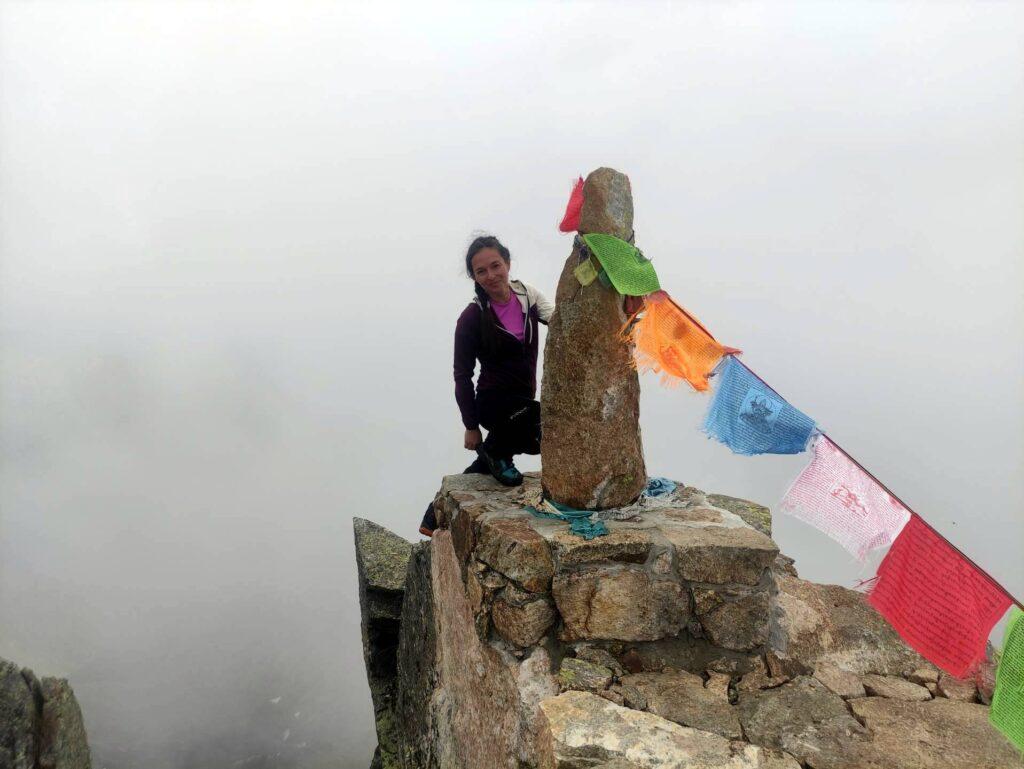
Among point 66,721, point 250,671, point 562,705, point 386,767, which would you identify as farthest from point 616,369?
point 250,671

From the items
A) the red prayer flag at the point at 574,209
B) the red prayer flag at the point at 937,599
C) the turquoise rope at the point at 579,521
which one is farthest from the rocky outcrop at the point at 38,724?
the red prayer flag at the point at 937,599

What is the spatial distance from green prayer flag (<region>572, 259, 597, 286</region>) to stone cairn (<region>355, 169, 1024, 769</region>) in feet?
0.24

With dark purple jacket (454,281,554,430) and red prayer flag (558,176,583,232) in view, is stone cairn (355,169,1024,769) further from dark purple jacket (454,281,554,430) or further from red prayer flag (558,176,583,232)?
dark purple jacket (454,281,554,430)

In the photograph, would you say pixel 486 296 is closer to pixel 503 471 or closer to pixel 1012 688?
pixel 503 471

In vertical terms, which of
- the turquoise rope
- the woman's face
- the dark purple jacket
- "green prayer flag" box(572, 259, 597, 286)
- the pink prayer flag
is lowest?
the turquoise rope

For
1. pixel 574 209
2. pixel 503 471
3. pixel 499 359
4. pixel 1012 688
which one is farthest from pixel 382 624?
pixel 1012 688

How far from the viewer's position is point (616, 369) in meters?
4.57

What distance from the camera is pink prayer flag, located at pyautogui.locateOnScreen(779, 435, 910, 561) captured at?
3.51 m

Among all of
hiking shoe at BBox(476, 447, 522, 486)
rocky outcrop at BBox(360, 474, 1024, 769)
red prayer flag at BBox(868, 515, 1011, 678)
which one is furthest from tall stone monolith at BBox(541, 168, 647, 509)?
red prayer flag at BBox(868, 515, 1011, 678)

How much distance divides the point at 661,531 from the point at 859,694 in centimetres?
161

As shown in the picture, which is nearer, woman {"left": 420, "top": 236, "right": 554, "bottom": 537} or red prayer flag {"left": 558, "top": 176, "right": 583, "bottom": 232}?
red prayer flag {"left": 558, "top": 176, "right": 583, "bottom": 232}

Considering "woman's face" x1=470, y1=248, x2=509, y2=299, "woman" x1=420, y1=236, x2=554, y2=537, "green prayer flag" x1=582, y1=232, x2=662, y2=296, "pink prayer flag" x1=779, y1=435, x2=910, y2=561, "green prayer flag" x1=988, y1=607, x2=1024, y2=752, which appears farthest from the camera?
"woman" x1=420, y1=236, x2=554, y2=537

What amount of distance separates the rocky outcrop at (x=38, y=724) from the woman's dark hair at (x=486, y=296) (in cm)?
1264

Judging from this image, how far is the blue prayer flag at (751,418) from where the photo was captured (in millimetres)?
4066
